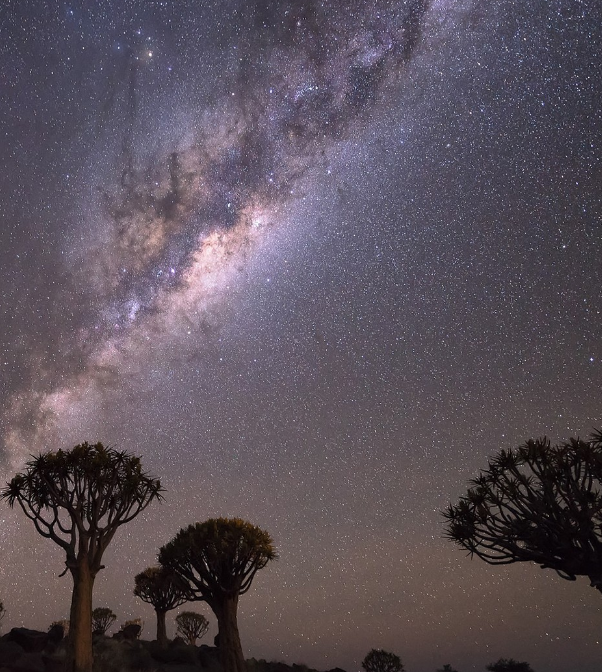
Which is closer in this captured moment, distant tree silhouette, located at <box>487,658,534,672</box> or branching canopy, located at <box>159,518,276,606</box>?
branching canopy, located at <box>159,518,276,606</box>

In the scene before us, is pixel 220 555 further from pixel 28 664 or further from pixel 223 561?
pixel 28 664

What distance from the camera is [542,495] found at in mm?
13555

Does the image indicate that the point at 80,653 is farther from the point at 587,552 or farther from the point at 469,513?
the point at 587,552

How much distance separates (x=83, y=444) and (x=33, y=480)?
5.37 ft

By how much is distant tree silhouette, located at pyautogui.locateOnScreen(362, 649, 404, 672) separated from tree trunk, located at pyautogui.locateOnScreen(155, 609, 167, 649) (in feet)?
57.7

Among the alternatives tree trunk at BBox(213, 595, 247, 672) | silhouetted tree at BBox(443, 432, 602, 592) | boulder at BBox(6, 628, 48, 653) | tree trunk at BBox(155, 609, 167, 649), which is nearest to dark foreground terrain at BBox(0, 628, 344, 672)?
boulder at BBox(6, 628, 48, 653)

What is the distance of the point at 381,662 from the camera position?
34375mm

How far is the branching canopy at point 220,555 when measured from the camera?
17.7 metres

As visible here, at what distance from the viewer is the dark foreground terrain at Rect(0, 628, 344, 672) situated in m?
14.6

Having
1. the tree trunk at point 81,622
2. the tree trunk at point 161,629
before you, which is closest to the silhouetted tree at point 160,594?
the tree trunk at point 161,629

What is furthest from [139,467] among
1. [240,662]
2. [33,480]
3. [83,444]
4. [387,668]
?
[387,668]

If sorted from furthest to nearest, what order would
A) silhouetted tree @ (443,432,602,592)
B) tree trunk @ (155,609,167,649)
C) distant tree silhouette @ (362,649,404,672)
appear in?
1. distant tree silhouette @ (362,649,404,672)
2. tree trunk @ (155,609,167,649)
3. silhouetted tree @ (443,432,602,592)

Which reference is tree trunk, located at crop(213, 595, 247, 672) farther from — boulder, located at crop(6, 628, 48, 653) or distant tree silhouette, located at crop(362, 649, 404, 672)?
distant tree silhouette, located at crop(362, 649, 404, 672)

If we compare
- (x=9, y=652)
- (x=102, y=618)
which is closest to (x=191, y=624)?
(x=102, y=618)
